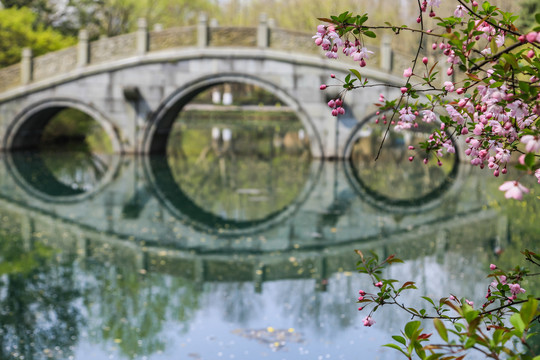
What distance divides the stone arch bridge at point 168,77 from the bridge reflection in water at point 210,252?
2.64 meters

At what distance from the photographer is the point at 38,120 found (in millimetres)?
21906

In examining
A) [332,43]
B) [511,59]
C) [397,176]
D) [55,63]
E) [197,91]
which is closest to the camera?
[511,59]

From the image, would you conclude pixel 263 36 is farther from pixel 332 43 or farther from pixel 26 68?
pixel 332 43

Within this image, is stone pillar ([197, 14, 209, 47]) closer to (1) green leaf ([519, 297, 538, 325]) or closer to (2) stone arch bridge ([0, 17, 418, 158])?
(2) stone arch bridge ([0, 17, 418, 158])

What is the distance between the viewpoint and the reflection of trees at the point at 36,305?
5.92 m

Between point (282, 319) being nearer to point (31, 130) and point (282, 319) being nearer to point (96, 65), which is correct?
point (96, 65)

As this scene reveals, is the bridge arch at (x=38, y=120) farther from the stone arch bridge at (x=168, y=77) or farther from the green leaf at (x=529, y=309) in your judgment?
the green leaf at (x=529, y=309)

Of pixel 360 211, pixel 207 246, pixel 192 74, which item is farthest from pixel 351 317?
pixel 192 74

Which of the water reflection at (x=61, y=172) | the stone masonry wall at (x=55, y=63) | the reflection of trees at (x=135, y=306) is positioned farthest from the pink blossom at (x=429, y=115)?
the stone masonry wall at (x=55, y=63)

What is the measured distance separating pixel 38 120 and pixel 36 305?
52.5ft

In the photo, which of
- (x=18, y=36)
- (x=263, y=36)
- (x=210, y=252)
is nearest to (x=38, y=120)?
(x=18, y=36)

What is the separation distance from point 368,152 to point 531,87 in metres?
21.5

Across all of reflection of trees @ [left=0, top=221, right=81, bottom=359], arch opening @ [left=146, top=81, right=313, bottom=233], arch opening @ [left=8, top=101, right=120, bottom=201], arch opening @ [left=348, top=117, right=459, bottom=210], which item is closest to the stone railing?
arch opening @ [left=8, top=101, right=120, bottom=201]

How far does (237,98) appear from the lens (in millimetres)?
42250
